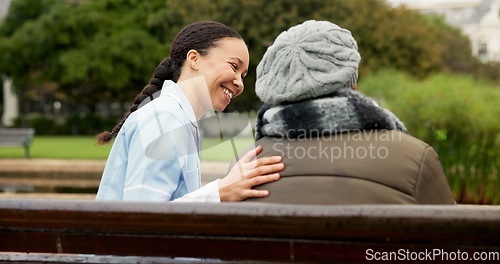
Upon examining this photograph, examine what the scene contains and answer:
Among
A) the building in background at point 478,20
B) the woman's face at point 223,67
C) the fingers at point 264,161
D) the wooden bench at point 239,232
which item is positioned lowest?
the building in background at point 478,20

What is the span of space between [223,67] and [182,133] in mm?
354

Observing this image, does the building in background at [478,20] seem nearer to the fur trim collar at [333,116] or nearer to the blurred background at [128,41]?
the blurred background at [128,41]

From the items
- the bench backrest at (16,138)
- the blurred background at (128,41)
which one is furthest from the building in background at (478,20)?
the bench backrest at (16,138)

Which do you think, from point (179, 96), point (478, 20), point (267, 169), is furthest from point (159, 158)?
point (478, 20)

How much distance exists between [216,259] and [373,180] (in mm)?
463

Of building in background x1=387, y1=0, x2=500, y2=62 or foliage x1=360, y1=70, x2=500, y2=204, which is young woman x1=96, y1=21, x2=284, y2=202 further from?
building in background x1=387, y1=0, x2=500, y2=62

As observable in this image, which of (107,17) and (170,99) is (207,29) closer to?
(170,99)

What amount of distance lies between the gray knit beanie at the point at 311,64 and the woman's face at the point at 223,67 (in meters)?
0.53

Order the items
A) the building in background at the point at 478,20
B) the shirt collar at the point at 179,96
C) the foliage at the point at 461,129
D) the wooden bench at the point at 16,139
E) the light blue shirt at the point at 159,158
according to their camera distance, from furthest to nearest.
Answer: the building in background at the point at 478,20
the wooden bench at the point at 16,139
the foliage at the point at 461,129
the shirt collar at the point at 179,96
the light blue shirt at the point at 159,158

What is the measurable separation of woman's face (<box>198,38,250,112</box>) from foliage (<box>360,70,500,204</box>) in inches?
280

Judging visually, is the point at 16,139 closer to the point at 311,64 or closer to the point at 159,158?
the point at 159,158

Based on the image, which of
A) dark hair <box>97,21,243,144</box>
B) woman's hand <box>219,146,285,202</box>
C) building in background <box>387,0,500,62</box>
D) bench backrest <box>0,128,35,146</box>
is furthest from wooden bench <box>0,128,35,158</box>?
building in background <box>387,0,500,62</box>

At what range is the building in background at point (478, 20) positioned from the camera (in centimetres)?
7519

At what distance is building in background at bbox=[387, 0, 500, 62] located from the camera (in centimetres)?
7519
